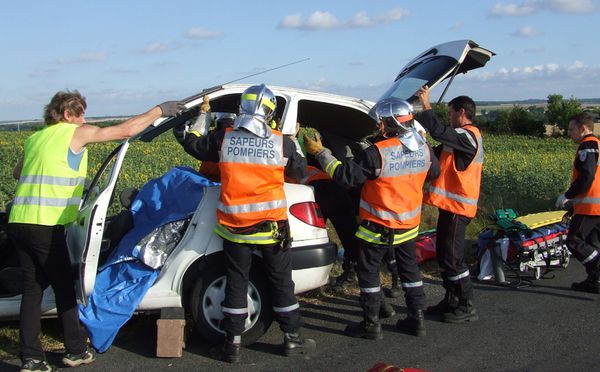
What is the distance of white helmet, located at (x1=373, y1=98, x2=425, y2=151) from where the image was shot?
4824 millimetres

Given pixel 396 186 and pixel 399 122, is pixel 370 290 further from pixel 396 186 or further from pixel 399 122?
pixel 399 122

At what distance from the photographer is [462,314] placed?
5.41m

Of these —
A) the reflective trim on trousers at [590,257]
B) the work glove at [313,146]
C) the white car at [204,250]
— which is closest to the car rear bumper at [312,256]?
the white car at [204,250]

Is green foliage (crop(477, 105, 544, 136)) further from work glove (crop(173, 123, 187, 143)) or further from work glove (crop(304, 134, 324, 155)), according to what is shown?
work glove (crop(173, 123, 187, 143))

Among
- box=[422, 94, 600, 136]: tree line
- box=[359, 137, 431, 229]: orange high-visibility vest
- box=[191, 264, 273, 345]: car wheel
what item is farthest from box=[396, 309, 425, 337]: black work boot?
box=[422, 94, 600, 136]: tree line

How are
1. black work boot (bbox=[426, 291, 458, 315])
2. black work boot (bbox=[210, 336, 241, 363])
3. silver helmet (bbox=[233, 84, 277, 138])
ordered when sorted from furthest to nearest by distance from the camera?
black work boot (bbox=[426, 291, 458, 315]) → black work boot (bbox=[210, 336, 241, 363]) → silver helmet (bbox=[233, 84, 277, 138])

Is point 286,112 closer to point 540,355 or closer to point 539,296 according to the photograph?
point 540,355

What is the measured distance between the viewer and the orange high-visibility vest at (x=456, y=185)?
538cm

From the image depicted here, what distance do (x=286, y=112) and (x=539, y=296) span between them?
3123mm

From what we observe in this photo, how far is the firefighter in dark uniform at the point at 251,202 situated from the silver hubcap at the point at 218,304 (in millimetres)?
186

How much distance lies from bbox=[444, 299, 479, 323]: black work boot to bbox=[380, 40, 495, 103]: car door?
181 cm

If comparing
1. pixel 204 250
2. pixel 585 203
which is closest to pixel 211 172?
pixel 204 250

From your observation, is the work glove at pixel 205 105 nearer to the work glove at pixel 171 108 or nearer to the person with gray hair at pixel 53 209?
the work glove at pixel 171 108

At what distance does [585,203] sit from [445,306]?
6.34 ft
